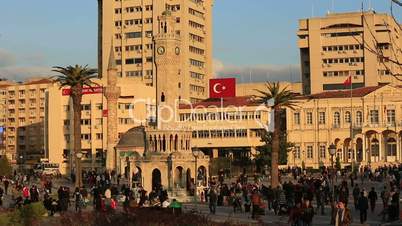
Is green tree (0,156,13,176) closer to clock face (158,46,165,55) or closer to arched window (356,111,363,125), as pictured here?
clock face (158,46,165,55)

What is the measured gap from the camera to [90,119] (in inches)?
4412

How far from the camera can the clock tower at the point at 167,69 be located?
79.9 metres

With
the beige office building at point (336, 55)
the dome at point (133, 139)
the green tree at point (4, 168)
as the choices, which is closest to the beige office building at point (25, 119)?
the beige office building at point (336, 55)

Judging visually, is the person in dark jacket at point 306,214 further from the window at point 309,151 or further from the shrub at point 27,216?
the window at point 309,151

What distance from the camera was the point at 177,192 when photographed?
64562 mm

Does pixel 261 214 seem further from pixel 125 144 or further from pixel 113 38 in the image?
pixel 113 38

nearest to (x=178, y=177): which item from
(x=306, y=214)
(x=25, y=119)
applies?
(x=306, y=214)

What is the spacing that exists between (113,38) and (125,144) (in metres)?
43.1

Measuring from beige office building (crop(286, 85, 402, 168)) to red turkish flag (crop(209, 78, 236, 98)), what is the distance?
14487mm

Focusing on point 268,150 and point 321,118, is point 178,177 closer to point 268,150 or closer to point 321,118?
point 268,150

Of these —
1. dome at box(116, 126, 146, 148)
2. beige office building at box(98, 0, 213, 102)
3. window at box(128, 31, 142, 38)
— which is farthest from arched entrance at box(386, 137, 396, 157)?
window at box(128, 31, 142, 38)

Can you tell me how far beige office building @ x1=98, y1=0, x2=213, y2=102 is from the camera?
129125mm

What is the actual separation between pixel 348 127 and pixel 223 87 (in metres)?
22.4

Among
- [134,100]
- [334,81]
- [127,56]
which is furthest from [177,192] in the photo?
[127,56]
